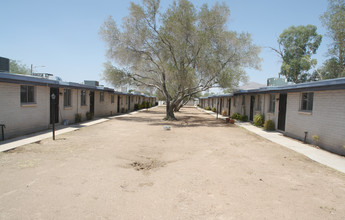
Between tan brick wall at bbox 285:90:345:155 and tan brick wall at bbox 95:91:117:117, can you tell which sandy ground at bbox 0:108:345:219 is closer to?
tan brick wall at bbox 285:90:345:155

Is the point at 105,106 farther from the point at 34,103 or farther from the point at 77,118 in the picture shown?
the point at 34,103

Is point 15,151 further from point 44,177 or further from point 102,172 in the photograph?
point 102,172

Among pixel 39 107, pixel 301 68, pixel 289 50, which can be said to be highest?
pixel 289 50

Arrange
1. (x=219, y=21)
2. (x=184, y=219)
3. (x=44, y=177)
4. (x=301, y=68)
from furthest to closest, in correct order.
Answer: (x=301, y=68), (x=219, y=21), (x=44, y=177), (x=184, y=219)

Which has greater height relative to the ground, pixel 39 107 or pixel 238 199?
pixel 39 107

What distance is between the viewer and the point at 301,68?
32.1 metres

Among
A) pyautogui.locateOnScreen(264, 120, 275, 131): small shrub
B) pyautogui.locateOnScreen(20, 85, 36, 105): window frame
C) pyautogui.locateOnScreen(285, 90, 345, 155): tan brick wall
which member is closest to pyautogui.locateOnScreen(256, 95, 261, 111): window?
pyautogui.locateOnScreen(264, 120, 275, 131): small shrub

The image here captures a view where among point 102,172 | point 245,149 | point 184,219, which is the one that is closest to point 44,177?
point 102,172

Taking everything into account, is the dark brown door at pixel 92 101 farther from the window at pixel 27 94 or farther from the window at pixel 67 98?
the window at pixel 27 94

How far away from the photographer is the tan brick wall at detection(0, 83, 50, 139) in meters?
8.92

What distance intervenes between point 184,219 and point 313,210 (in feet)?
7.35

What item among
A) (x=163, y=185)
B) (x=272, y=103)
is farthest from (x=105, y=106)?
(x=163, y=185)

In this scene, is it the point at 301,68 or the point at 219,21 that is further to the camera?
the point at 301,68

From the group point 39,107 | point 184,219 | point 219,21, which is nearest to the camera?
point 184,219
